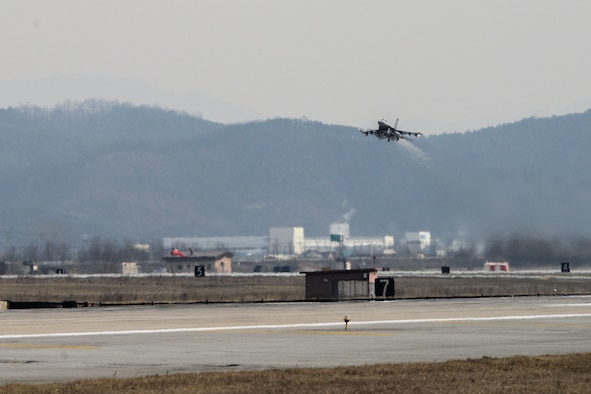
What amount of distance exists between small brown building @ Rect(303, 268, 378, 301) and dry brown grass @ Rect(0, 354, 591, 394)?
64.6m

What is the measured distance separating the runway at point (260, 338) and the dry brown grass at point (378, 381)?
199cm

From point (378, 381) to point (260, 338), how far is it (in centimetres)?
1563

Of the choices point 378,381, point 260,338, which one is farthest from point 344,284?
point 378,381

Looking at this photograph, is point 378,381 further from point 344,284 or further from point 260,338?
point 344,284

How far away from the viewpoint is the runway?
32.5m

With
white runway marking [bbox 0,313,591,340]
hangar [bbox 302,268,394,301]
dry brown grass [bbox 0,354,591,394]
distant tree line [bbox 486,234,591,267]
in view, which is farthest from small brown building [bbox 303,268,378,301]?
dry brown grass [bbox 0,354,591,394]

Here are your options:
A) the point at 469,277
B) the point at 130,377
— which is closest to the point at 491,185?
the point at 469,277

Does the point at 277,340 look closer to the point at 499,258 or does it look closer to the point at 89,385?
the point at 89,385

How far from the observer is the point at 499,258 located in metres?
174

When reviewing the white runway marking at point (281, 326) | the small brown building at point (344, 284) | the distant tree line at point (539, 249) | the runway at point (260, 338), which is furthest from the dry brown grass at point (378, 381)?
the distant tree line at point (539, 249)

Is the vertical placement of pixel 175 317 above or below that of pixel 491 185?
below

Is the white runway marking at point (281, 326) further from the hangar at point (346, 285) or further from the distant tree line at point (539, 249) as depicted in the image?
the distant tree line at point (539, 249)

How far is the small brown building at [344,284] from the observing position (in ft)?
316

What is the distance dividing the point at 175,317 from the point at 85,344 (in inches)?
792
